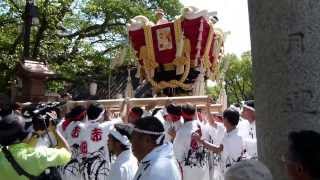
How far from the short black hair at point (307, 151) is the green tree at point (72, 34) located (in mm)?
18321

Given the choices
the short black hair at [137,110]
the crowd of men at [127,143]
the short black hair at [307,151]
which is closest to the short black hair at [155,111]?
the crowd of men at [127,143]

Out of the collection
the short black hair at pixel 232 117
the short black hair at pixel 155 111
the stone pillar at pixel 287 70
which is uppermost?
the stone pillar at pixel 287 70

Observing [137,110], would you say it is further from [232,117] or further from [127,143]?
[127,143]

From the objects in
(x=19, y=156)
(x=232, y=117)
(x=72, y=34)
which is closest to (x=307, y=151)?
(x=19, y=156)

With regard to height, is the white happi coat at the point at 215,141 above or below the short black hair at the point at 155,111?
below

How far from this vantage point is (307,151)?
2361 mm

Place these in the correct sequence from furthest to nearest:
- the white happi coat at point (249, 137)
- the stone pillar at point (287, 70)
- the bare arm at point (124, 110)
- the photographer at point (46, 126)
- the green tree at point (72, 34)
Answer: the green tree at point (72, 34) → the bare arm at point (124, 110) → the white happi coat at point (249, 137) → the photographer at point (46, 126) → the stone pillar at point (287, 70)

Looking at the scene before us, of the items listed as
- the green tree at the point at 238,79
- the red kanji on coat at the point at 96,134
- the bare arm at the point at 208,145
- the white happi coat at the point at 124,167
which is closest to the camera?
the white happi coat at the point at 124,167

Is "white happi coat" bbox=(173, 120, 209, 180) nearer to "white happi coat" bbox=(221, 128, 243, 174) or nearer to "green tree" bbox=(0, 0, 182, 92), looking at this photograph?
"white happi coat" bbox=(221, 128, 243, 174)

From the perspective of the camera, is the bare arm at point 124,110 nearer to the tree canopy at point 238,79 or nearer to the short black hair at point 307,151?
the short black hair at point 307,151

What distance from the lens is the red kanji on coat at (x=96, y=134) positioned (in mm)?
7285

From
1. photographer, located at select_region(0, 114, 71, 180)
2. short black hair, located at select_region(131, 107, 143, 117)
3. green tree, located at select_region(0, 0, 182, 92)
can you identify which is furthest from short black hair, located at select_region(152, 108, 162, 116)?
green tree, located at select_region(0, 0, 182, 92)

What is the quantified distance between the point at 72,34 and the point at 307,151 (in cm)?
2150

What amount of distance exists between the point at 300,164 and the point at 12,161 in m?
2.40
